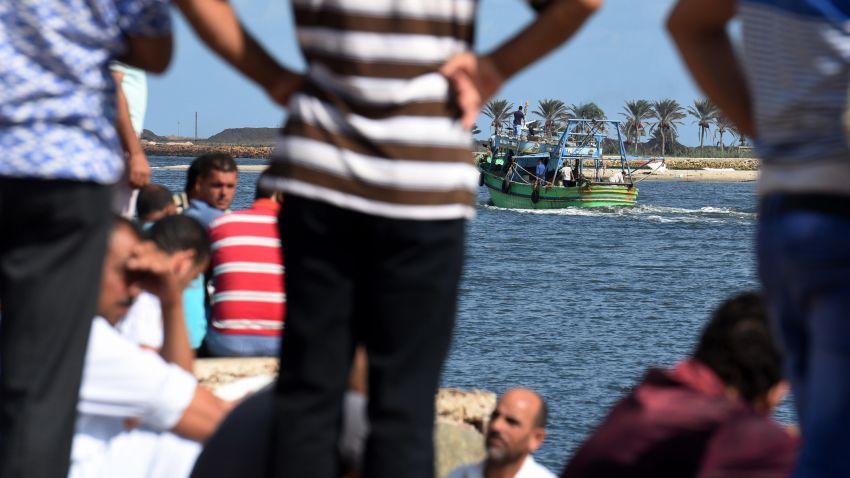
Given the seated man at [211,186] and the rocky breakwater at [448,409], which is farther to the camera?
the seated man at [211,186]

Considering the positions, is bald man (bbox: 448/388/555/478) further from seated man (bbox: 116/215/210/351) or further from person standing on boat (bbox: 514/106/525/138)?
person standing on boat (bbox: 514/106/525/138)

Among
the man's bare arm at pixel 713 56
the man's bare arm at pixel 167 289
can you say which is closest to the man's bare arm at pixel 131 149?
the man's bare arm at pixel 167 289

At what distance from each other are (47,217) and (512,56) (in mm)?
867

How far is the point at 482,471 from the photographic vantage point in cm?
575

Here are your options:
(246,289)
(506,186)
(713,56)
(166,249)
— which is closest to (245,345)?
(246,289)

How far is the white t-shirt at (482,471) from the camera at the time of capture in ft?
18.5

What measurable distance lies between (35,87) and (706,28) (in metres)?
1.21

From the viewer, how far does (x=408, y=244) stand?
253 centimetres

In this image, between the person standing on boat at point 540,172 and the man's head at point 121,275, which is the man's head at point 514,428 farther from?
the person standing on boat at point 540,172

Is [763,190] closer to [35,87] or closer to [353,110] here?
[353,110]

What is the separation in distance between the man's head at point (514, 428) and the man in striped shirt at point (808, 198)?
346 centimetres

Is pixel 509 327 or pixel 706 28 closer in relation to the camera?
pixel 706 28

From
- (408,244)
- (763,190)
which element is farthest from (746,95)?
(408,244)

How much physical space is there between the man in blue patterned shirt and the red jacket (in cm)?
105
